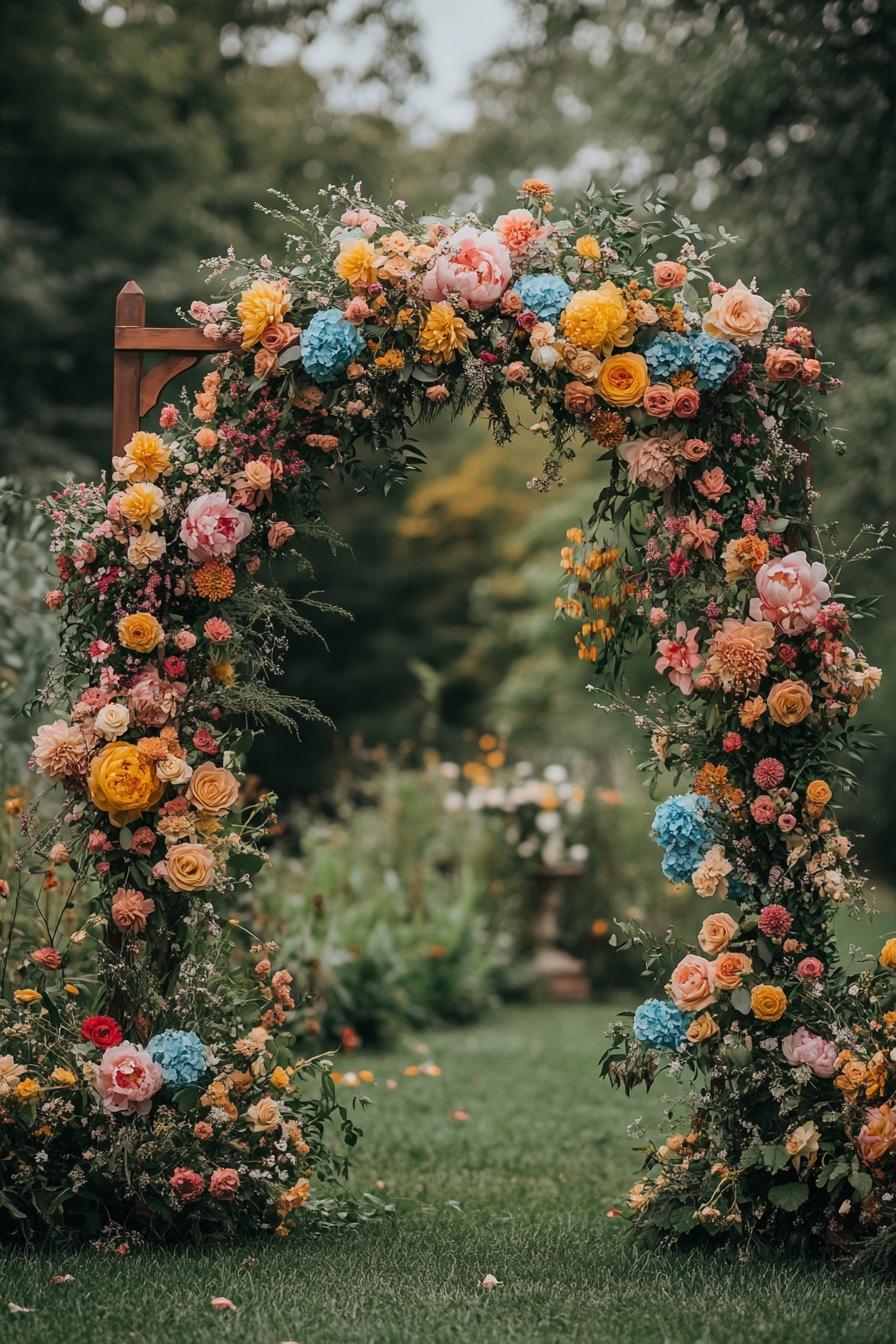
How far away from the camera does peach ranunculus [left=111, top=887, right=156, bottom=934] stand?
4078 millimetres

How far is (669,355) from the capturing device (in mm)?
4109

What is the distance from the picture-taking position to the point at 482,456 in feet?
68.6

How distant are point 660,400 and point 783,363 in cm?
36

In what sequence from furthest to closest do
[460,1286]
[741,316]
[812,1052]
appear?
[741,316] → [812,1052] → [460,1286]

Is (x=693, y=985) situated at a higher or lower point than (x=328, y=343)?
lower

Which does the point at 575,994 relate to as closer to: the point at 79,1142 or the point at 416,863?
the point at 416,863

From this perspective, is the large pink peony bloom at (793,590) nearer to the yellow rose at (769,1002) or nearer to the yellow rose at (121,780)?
the yellow rose at (769,1002)

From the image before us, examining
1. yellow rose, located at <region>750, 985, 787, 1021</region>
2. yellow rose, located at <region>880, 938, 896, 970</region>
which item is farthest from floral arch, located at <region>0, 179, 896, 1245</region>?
yellow rose, located at <region>880, 938, 896, 970</region>

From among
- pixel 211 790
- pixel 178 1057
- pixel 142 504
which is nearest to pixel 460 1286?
pixel 178 1057

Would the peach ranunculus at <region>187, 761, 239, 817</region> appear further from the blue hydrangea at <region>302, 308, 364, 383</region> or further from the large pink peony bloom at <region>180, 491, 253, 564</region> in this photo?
the blue hydrangea at <region>302, 308, 364, 383</region>

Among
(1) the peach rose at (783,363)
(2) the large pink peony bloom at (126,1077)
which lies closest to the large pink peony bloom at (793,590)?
(1) the peach rose at (783,363)

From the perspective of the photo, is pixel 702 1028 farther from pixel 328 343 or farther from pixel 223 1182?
pixel 328 343

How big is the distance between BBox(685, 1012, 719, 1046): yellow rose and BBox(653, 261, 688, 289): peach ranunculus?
210 centimetres

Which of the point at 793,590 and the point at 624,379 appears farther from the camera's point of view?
the point at 624,379
